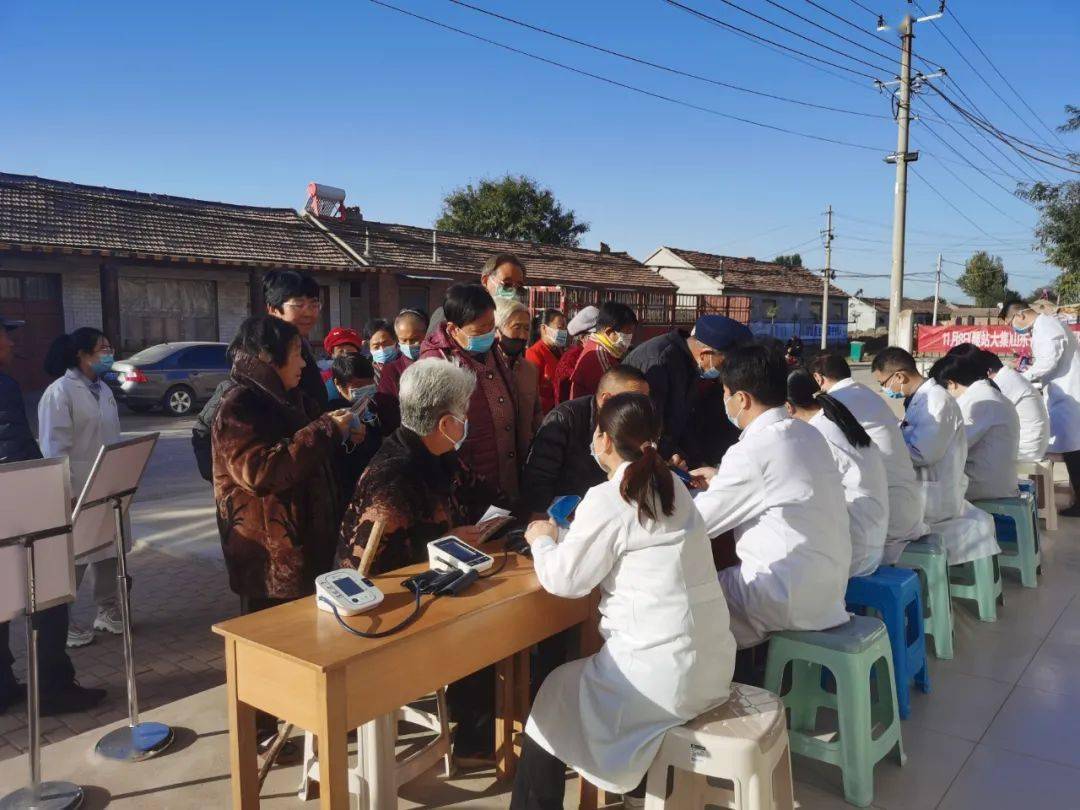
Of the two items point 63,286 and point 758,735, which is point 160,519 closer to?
point 758,735

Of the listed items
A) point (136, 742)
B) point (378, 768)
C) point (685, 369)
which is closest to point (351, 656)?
point (378, 768)

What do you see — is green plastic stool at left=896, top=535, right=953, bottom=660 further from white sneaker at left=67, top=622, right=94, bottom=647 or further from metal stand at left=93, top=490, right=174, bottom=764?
white sneaker at left=67, top=622, right=94, bottom=647

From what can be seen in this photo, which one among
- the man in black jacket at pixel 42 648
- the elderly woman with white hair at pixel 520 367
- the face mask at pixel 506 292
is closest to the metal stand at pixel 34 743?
the man in black jacket at pixel 42 648

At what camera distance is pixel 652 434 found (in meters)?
2.11

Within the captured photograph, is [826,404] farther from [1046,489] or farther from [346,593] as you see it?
[1046,489]

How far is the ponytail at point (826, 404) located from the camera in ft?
10.3

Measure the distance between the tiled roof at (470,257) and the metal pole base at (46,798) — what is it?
14.9 metres

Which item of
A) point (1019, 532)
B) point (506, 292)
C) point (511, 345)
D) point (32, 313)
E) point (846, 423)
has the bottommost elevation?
point (1019, 532)

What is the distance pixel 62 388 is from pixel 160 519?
2.79m

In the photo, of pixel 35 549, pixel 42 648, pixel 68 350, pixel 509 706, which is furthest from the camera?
pixel 68 350

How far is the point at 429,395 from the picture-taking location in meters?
2.41

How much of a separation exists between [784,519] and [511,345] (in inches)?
63.0

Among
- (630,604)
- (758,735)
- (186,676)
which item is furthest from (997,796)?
(186,676)

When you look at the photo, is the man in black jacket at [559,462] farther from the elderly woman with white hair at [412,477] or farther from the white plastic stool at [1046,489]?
the white plastic stool at [1046,489]
